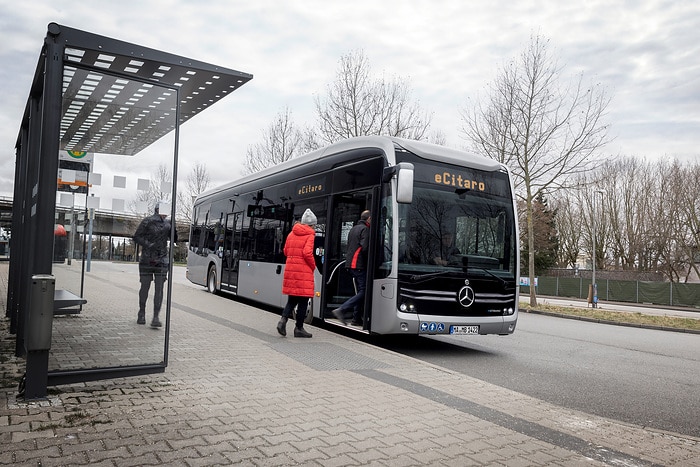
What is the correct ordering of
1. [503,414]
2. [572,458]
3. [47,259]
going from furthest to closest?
[503,414] < [47,259] < [572,458]

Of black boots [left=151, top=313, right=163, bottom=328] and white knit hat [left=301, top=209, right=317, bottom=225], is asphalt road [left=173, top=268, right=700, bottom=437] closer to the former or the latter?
white knit hat [left=301, top=209, right=317, bottom=225]

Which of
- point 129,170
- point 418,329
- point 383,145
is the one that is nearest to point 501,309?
point 418,329

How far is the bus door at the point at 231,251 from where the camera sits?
15.1 m

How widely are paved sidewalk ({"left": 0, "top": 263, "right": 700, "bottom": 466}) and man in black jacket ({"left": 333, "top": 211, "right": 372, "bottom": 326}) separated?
7.30ft

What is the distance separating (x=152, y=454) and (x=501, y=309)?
648 cm

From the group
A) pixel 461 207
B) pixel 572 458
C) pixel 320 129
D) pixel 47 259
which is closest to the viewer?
pixel 572 458

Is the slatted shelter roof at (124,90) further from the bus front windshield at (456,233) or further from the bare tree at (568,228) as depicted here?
the bare tree at (568,228)

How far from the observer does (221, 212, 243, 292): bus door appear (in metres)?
15.1

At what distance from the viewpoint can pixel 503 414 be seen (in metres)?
5.04

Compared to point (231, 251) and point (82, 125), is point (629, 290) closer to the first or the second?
point (231, 251)

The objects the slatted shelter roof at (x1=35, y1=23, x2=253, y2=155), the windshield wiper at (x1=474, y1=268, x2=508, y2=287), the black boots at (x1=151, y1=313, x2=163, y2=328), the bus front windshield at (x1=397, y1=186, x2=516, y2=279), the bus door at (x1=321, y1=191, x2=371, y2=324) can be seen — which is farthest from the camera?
the bus door at (x1=321, y1=191, x2=371, y2=324)

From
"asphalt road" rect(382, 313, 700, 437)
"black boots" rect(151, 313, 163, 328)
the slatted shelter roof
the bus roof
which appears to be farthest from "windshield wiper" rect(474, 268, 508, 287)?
"black boots" rect(151, 313, 163, 328)

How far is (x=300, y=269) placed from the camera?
8547 mm

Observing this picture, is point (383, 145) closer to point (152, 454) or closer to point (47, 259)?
point (47, 259)
